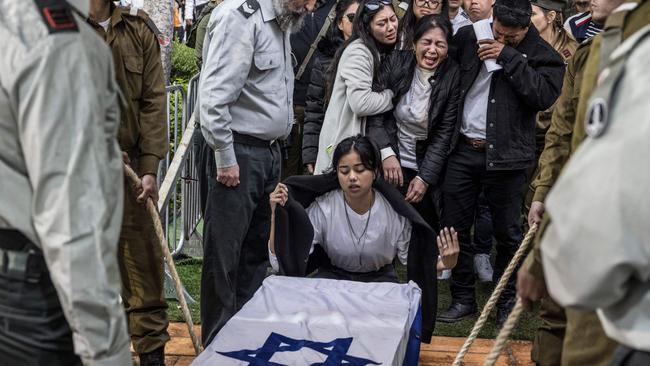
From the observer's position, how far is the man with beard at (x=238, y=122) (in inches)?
187

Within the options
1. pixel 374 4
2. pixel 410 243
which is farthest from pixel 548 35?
pixel 410 243

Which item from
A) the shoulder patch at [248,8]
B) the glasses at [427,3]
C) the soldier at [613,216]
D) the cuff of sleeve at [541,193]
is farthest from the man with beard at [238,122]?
the soldier at [613,216]

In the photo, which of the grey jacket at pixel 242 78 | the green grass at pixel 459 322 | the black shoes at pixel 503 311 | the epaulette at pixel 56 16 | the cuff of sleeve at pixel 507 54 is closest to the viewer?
the epaulette at pixel 56 16

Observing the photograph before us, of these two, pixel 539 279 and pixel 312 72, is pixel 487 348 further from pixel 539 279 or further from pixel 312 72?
pixel 539 279

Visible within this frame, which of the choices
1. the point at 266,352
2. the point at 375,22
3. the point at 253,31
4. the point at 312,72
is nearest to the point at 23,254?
the point at 266,352

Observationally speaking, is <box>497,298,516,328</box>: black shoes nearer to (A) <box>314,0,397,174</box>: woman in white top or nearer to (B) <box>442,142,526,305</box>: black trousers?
(B) <box>442,142,526,305</box>: black trousers

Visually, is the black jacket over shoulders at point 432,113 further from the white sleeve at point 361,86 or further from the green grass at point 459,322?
the green grass at point 459,322

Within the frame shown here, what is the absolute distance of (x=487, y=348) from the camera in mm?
5398

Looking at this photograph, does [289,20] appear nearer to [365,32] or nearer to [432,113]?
[365,32]

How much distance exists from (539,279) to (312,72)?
14.0 ft

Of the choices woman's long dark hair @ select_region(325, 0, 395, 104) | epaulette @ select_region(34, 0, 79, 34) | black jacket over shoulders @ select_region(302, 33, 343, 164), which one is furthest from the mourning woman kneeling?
epaulette @ select_region(34, 0, 79, 34)

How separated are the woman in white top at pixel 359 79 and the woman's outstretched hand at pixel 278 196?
809mm

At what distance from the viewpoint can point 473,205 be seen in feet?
19.7

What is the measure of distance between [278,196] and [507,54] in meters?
1.60
